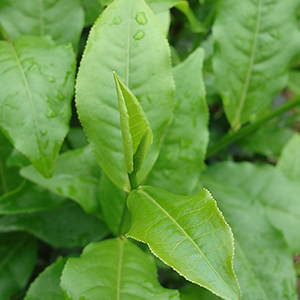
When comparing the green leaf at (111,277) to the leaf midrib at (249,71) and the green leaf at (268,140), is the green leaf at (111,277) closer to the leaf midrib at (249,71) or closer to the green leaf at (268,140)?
the leaf midrib at (249,71)

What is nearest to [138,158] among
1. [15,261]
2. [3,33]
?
[3,33]

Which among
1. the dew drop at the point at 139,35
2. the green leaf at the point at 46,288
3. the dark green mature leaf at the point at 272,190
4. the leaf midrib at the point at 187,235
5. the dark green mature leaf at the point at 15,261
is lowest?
the dark green mature leaf at the point at 15,261

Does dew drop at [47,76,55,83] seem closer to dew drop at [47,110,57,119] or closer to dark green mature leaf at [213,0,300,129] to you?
dew drop at [47,110,57,119]

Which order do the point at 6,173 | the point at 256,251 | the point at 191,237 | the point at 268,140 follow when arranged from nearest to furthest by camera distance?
the point at 191,237 → the point at 256,251 → the point at 6,173 → the point at 268,140

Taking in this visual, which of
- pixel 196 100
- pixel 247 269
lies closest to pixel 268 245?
pixel 247 269

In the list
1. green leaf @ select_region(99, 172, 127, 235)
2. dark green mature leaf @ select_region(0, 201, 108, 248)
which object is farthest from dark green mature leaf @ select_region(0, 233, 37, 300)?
green leaf @ select_region(99, 172, 127, 235)

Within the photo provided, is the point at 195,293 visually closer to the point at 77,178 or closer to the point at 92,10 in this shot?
Answer: the point at 77,178

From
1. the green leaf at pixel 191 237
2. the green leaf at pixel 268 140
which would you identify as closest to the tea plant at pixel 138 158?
the green leaf at pixel 191 237
